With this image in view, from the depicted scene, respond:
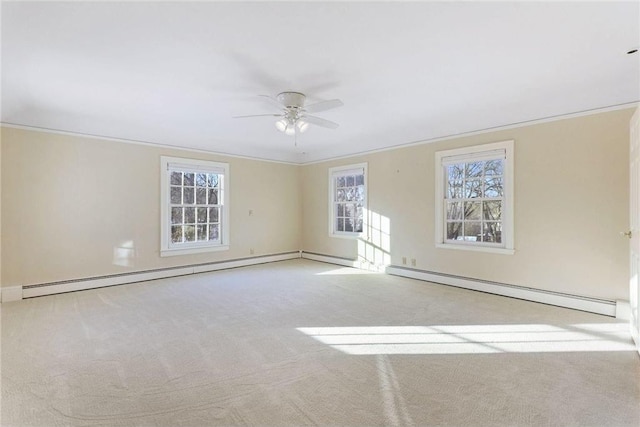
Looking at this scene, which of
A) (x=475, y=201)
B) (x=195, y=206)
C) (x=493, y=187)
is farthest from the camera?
(x=195, y=206)

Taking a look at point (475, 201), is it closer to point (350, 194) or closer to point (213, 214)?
point (350, 194)

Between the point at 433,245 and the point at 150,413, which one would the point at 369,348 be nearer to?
the point at 150,413

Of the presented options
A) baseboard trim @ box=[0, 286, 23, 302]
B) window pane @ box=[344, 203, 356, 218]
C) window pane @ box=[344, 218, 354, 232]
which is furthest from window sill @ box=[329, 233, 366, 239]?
baseboard trim @ box=[0, 286, 23, 302]

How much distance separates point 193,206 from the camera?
606cm

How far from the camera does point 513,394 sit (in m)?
2.10

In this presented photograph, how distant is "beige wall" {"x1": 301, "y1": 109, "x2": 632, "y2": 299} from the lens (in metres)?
3.68

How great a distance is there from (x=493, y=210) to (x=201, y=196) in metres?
5.01

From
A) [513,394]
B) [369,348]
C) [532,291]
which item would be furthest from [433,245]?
[513,394]

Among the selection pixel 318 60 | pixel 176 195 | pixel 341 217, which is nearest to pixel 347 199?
pixel 341 217

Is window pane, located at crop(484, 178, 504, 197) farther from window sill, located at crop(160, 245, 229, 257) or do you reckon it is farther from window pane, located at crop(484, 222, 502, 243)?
window sill, located at crop(160, 245, 229, 257)

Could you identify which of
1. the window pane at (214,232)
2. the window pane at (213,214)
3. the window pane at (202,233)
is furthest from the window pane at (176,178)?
the window pane at (214,232)

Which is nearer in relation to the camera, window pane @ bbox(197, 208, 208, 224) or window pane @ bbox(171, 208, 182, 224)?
→ window pane @ bbox(171, 208, 182, 224)

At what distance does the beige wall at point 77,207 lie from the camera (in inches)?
171

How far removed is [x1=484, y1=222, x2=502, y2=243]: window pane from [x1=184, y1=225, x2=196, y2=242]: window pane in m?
5.00
